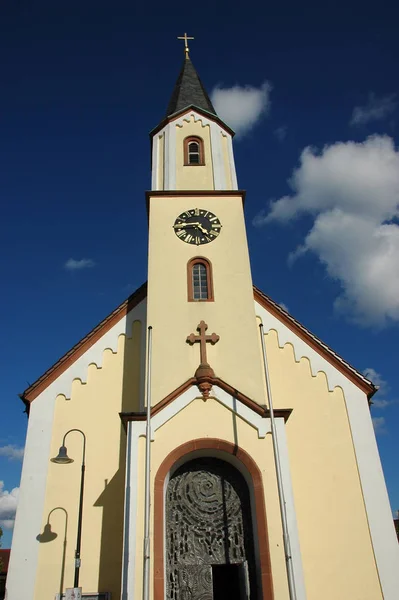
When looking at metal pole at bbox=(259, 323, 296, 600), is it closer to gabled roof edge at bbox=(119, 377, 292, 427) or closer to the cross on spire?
gabled roof edge at bbox=(119, 377, 292, 427)

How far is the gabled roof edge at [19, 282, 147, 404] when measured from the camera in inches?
562

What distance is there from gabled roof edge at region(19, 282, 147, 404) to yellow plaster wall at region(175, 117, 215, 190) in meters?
4.31

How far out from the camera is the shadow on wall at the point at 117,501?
481 inches

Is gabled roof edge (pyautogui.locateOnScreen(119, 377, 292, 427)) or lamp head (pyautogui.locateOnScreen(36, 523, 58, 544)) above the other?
gabled roof edge (pyautogui.locateOnScreen(119, 377, 292, 427))

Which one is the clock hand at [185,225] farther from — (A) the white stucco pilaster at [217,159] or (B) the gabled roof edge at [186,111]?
(B) the gabled roof edge at [186,111]

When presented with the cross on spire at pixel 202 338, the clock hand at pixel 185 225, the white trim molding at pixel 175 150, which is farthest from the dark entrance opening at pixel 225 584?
the white trim molding at pixel 175 150

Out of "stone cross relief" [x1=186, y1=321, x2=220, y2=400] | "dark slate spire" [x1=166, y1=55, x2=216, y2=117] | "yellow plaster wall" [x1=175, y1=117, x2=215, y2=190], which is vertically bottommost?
"stone cross relief" [x1=186, y1=321, x2=220, y2=400]

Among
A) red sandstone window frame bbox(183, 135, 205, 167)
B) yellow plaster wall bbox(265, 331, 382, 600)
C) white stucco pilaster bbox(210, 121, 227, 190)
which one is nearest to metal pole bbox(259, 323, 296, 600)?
yellow plaster wall bbox(265, 331, 382, 600)

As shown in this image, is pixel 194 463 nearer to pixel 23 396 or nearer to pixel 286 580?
pixel 286 580

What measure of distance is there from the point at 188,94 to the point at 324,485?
55.7 feet

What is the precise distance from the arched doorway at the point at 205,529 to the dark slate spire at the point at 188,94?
14.4m

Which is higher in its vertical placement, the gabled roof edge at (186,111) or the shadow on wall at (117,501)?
the gabled roof edge at (186,111)

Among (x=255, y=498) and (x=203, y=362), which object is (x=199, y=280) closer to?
(x=203, y=362)

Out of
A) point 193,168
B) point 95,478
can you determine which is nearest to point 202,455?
point 95,478
